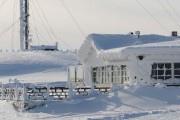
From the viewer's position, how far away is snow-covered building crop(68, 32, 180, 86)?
123ft

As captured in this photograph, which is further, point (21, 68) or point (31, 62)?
point (31, 62)

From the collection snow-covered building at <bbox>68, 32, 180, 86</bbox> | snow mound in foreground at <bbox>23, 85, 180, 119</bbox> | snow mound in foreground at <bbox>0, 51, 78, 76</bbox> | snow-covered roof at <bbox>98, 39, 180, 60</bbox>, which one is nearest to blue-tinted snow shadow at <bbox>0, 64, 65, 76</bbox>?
snow mound in foreground at <bbox>0, 51, 78, 76</bbox>

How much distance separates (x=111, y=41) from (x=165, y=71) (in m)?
7.81

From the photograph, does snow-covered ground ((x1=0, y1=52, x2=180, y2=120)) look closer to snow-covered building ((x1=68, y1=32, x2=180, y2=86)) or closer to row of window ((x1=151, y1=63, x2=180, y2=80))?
row of window ((x1=151, y1=63, x2=180, y2=80))

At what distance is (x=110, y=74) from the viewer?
42375mm

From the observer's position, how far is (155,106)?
31625 mm

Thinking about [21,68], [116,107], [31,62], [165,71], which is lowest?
[116,107]

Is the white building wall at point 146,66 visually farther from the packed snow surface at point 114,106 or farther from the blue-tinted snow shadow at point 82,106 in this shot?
the blue-tinted snow shadow at point 82,106

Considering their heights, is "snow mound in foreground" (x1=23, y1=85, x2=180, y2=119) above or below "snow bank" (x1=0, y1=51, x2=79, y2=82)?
below

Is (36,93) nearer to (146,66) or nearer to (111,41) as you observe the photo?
(146,66)

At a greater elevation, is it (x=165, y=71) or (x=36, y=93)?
(x=165, y=71)

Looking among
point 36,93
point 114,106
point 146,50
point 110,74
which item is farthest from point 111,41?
point 114,106

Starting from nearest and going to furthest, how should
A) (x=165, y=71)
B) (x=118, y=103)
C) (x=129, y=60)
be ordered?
1. (x=118, y=103)
2. (x=165, y=71)
3. (x=129, y=60)

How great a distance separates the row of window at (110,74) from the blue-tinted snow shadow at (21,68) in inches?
1442
